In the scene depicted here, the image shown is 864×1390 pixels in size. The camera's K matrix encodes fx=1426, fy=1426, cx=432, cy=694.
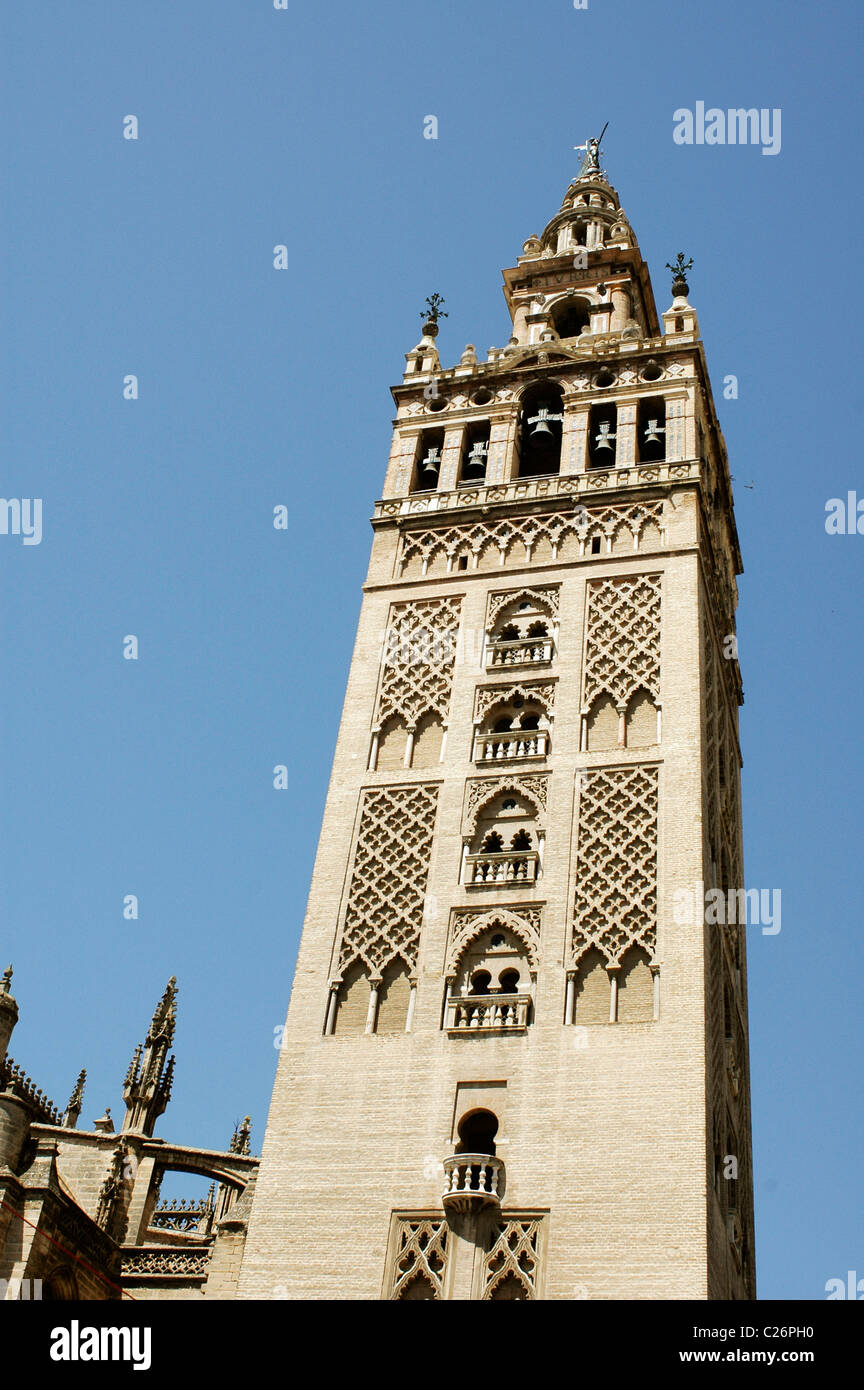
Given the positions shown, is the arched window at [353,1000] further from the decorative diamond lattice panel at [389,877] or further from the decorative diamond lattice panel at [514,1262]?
the decorative diamond lattice panel at [514,1262]

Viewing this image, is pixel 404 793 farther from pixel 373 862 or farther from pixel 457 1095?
pixel 457 1095

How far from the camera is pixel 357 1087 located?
61.3ft

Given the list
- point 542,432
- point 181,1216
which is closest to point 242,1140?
point 181,1216

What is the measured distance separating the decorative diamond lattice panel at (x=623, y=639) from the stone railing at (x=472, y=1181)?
7.50 meters

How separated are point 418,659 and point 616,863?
563 centimetres

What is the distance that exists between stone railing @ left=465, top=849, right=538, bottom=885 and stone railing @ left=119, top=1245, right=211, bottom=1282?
24.4 ft

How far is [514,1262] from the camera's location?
16.8 m

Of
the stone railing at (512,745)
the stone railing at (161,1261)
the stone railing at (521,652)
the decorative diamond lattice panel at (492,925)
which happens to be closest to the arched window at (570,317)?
the stone railing at (521,652)

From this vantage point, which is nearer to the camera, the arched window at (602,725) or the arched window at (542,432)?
the arched window at (602,725)

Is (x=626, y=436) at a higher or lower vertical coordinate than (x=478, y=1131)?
higher

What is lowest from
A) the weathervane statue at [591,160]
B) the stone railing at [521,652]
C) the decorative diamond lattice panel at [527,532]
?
the stone railing at [521,652]

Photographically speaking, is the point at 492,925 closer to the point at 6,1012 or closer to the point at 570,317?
the point at 6,1012

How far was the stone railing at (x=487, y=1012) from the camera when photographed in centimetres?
1873
